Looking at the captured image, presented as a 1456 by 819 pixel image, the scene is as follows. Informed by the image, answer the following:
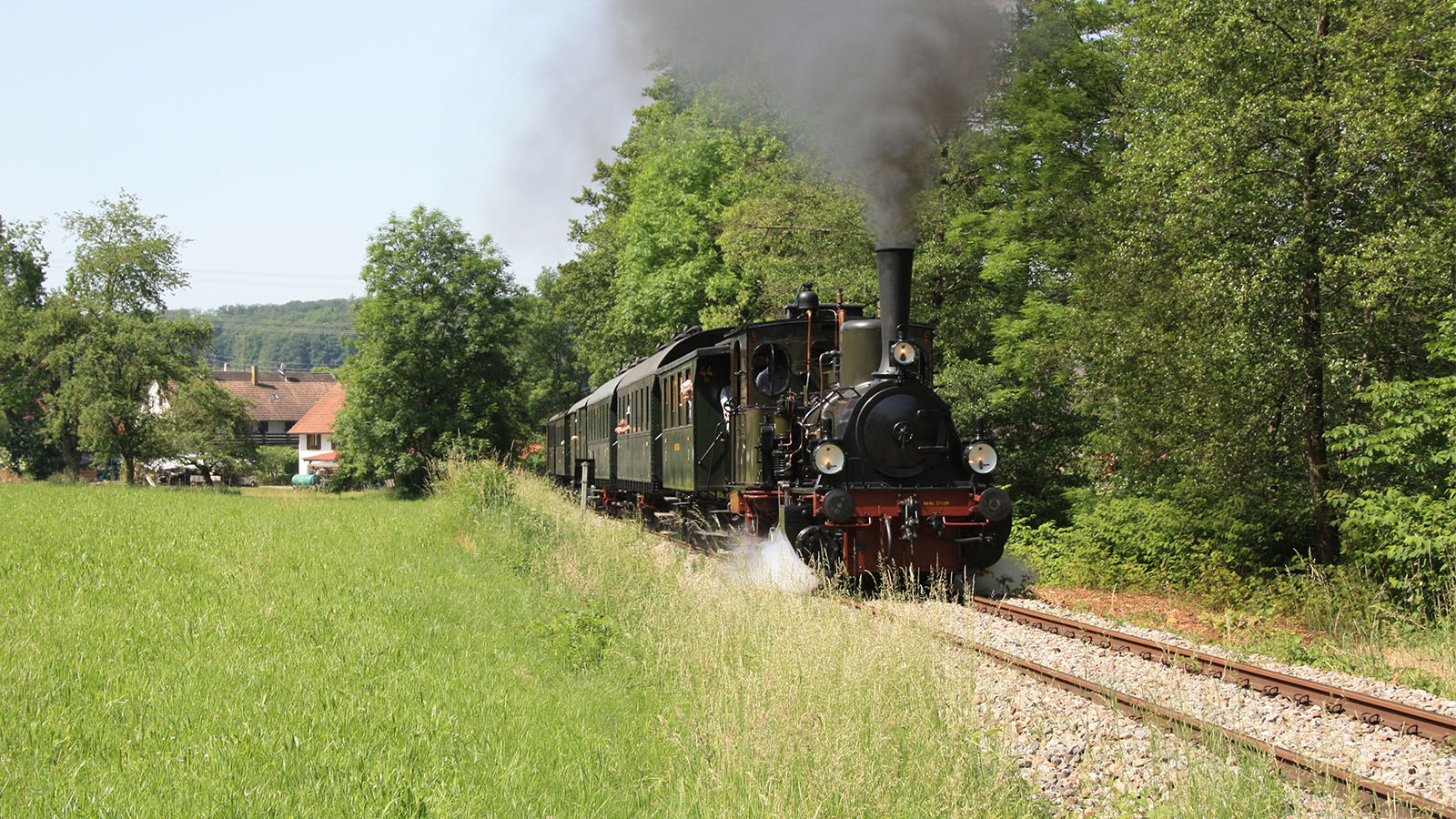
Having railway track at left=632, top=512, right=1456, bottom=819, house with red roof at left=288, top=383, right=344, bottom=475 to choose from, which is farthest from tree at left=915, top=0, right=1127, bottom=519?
house with red roof at left=288, top=383, right=344, bottom=475

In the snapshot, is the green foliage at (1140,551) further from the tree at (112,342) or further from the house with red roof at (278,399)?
the house with red roof at (278,399)

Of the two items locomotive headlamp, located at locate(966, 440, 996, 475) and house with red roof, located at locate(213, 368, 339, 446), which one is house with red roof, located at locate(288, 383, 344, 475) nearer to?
house with red roof, located at locate(213, 368, 339, 446)

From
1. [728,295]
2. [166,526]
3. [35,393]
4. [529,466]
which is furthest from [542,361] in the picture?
[166,526]

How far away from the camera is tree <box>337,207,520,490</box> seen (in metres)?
42.0

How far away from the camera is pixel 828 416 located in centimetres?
1138

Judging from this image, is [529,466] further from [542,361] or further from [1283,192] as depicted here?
[1283,192]

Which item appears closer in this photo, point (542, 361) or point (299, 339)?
point (542, 361)

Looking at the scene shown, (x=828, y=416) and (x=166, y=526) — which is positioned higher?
(x=828, y=416)

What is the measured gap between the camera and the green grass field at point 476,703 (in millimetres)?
4707

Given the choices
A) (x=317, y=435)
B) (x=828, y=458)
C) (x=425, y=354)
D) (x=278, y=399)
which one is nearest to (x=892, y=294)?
(x=828, y=458)

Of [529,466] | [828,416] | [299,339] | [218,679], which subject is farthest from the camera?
[299,339]

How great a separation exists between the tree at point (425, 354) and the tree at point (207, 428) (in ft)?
12.4

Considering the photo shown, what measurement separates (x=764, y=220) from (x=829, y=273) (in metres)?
3.02

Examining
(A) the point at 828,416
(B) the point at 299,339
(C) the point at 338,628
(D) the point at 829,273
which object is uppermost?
(B) the point at 299,339
